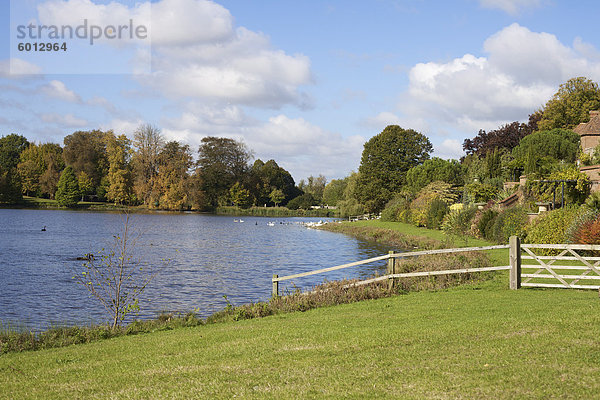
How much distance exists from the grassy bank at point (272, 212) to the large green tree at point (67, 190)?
2850 centimetres

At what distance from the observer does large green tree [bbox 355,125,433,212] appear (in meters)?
76.4

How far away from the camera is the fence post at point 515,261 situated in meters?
14.8

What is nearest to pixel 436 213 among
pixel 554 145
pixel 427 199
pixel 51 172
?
pixel 427 199

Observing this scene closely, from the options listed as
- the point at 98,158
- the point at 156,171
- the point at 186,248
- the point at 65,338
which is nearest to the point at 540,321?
the point at 65,338

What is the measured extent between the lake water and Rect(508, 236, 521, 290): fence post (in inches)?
368

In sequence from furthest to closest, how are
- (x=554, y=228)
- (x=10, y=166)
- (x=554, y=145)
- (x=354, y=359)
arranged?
(x=10, y=166) < (x=554, y=145) < (x=554, y=228) < (x=354, y=359)

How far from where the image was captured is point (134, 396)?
706 centimetres

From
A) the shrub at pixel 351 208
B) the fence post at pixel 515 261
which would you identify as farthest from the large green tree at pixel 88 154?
the fence post at pixel 515 261

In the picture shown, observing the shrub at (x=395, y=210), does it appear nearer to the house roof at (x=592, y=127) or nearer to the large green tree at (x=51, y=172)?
the house roof at (x=592, y=127)

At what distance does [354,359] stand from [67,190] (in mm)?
105224

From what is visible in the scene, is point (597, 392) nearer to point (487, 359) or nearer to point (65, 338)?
point (487, 359)

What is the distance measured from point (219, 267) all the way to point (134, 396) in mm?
23398

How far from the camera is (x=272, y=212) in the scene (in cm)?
11444

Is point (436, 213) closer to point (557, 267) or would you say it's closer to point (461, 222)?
point (461, 222)
